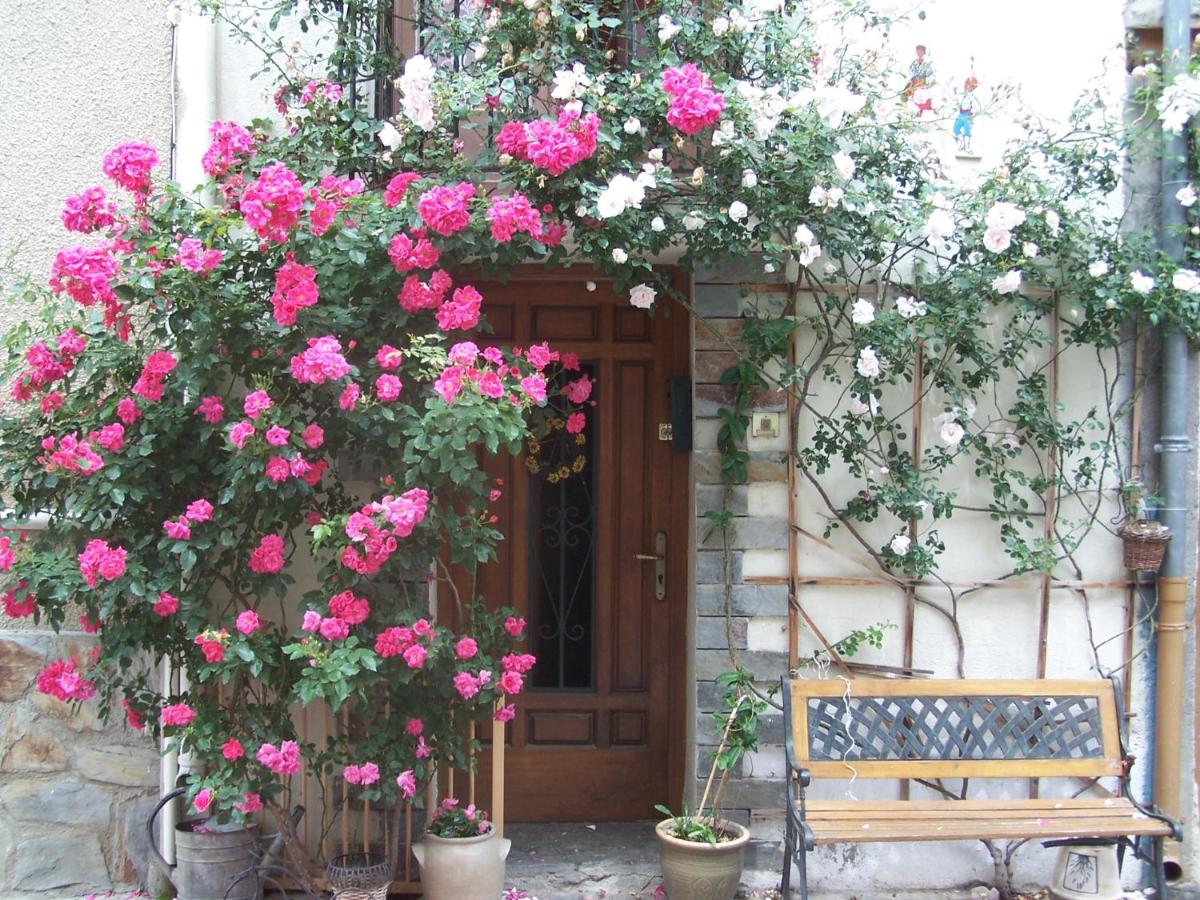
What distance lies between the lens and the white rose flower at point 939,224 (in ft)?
13.1

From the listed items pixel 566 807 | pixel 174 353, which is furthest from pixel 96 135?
pixel 566 807

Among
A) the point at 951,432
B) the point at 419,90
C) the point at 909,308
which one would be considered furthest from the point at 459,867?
the point at 419,90

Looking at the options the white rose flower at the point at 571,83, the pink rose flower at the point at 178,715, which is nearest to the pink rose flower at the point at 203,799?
the pink rose flower at the point at 178,715

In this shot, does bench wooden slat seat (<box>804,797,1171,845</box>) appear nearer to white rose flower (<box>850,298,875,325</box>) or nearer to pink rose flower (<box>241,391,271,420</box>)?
white rose flower (<box>850,298,875,325</box>)

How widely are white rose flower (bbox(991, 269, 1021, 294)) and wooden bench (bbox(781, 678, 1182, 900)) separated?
4.89 ft

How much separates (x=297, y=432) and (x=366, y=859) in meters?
1.62

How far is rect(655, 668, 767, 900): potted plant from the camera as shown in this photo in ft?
13.2

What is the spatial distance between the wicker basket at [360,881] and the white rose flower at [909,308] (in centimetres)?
277

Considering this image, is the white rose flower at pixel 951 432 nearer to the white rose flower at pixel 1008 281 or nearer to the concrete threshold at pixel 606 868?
the white rose flower at pixel 1008 281

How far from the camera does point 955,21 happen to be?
4512 mm

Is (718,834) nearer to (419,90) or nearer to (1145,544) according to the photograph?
(1145,544)

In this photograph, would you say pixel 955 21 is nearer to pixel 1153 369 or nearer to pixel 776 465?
pixel 1153 369

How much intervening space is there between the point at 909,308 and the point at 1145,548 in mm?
1373

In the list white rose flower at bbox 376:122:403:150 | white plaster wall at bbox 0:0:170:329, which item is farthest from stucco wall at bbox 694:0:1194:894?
white plaster wall at bbox 0:0:170:329
